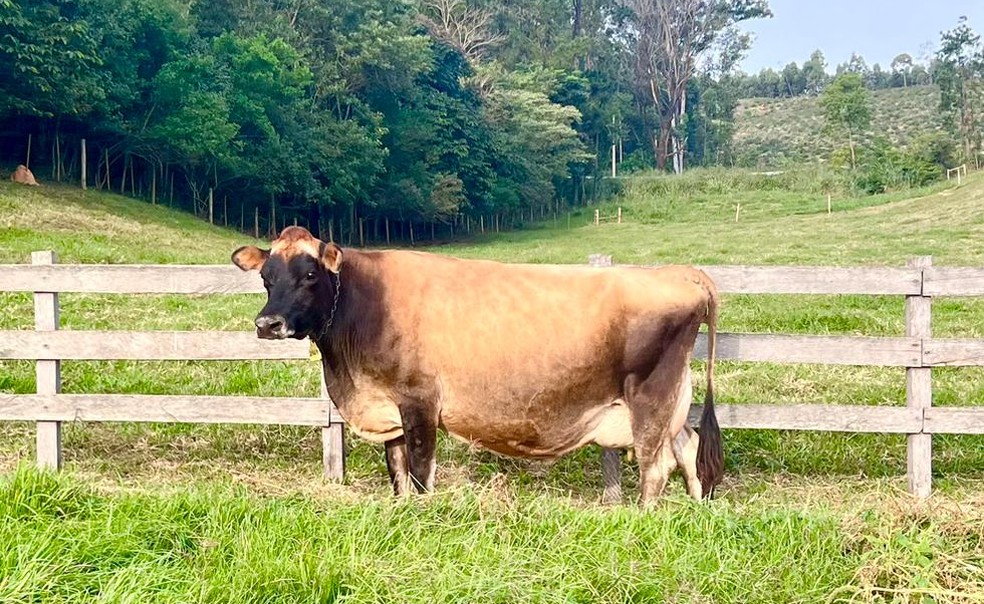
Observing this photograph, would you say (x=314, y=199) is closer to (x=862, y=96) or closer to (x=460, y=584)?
(x=460, y=584)

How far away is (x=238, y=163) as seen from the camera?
3912cm

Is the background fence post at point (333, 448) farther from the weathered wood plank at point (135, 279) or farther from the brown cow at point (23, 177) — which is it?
the brown cow at point (23, 177)

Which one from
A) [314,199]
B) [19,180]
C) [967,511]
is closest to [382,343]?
[967,511]

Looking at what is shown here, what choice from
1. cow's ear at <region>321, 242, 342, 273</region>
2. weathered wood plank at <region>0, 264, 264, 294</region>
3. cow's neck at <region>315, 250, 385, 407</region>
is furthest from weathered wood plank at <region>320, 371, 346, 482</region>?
cow's ear at <region>321, 242, 342, 273</region>

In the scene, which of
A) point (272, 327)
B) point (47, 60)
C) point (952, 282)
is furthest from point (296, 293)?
point (47, 60)

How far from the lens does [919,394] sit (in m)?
5.99

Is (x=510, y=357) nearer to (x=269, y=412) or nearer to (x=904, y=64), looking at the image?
(x=269, y=412)

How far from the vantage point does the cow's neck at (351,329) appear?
527 cm

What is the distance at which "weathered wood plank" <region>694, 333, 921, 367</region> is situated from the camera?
597 centimetres

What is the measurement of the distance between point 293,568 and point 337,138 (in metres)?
42.1

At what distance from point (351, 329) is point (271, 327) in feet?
1.95

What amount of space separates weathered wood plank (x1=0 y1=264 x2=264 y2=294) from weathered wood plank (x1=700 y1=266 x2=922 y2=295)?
3194 mm

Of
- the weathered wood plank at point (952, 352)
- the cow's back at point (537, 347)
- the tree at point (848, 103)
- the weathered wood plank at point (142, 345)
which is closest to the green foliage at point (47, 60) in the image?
the weathered wood plank at point (142, 345)

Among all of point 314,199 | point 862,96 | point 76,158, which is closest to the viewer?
point 76,158
